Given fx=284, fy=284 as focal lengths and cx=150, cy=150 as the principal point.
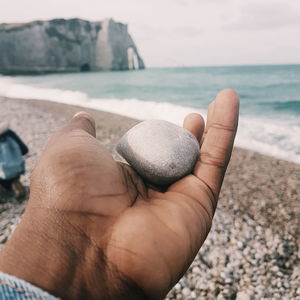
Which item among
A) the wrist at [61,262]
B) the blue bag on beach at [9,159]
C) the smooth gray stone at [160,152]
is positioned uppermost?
the smooth gray stone at [160,152]

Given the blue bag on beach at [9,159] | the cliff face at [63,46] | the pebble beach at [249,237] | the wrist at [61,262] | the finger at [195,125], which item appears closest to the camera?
the wrist at [61,262]

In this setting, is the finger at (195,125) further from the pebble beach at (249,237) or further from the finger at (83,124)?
the pebble beach at (249,237)

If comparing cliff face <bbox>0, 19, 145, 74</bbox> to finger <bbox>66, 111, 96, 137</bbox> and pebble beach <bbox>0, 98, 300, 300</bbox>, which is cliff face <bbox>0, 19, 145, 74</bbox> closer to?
pebble beach <bbox>0, 98, 300, 300</bbox>

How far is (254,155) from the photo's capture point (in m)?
8.35

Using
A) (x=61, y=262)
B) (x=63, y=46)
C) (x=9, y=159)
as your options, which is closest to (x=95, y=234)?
(x=61, y=262)

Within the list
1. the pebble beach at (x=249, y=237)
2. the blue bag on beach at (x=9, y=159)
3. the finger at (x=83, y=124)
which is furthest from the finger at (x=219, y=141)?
the blue bag on beach at (x=9, y=159)

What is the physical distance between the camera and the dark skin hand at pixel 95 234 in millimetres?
1380

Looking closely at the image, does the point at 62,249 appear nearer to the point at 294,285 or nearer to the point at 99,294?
the point at 99,294

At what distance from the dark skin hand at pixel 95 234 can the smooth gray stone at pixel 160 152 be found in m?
0.32

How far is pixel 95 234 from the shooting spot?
1.54 m

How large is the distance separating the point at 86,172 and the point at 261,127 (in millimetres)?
11860

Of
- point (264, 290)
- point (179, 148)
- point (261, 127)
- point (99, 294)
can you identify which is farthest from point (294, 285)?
point (261, 127)

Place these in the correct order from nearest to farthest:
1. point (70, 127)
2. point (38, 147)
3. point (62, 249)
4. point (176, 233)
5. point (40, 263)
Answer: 1. point (40, 263)
2. point (62, 249)
3. point (176, 233)
4. point (70, 127)
5. point (38, 147)

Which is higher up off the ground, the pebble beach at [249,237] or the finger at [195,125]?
the finger at [195,125]
